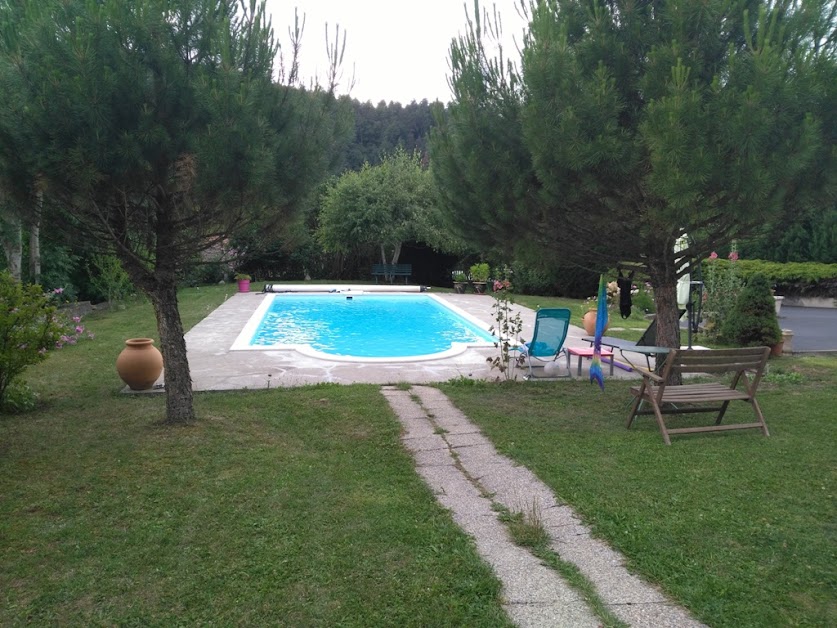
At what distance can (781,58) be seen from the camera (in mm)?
4672

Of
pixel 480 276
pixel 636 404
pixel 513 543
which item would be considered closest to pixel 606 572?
pixel 513 543

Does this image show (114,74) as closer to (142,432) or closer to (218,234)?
(218,234)

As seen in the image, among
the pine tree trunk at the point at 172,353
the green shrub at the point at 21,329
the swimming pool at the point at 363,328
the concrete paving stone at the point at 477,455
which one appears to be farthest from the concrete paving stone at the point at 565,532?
the swimming pool at the point at 363,328

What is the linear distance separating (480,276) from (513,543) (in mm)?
18589

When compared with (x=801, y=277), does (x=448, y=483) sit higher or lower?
lower

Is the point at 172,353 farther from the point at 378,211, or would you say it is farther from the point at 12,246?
the point at 378,211

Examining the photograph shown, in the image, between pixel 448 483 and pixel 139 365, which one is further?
pixel 139 365

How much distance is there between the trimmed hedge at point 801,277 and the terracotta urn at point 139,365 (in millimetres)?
16505

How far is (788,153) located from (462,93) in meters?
3.02

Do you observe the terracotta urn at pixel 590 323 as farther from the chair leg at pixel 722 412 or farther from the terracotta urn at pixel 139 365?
the terracotta urn at pixel 139 365

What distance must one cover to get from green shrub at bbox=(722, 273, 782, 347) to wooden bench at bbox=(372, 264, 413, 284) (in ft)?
55.3

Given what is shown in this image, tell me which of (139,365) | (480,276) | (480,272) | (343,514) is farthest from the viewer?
(480,276)

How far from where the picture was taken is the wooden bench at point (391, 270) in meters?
25.8

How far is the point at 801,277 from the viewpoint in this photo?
1889 cm
